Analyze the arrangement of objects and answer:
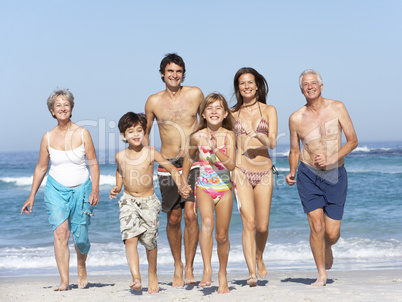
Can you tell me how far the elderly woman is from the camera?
20.2 feet

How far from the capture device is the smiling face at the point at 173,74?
6633 millimetres

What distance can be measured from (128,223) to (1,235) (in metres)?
8.20

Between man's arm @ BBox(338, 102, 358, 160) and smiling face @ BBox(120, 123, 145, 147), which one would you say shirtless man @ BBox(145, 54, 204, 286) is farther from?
man's arm @ BBox(338, 102, 358, 160)

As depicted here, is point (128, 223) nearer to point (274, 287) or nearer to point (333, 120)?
point (274, 287)

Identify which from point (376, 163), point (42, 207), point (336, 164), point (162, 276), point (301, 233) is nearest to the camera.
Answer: point (336, 164)

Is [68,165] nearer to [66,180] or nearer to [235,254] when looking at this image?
[66,180]

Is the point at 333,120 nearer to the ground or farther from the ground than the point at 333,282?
farther from the ground

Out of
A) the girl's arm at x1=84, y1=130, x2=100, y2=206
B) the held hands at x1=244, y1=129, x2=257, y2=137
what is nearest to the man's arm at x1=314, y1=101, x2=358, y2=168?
the held hands at x1=244, y1=129, x2=257, y2=137

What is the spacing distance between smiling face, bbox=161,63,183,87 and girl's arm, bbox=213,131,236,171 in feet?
4.03

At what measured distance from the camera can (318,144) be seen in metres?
6.23

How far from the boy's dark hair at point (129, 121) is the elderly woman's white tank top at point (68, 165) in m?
0.54

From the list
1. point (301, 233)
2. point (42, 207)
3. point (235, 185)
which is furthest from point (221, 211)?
point (42, 207)

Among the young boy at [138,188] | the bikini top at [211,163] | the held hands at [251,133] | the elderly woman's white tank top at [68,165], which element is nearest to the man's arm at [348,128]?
the held hands at [251,133]

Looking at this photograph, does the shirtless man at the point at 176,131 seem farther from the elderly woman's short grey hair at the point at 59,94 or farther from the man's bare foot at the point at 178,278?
the elderly woman's short grey hair at the point at 59,94
